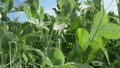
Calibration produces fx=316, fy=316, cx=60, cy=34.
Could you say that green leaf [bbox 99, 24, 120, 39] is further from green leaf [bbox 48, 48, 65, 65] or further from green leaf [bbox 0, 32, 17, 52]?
green leaf [bbox 0, 32, 17, 52]

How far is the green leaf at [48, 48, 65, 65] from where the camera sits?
2.11 ft

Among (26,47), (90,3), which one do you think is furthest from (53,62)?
(90,3)

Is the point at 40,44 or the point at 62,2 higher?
the point at 62,2

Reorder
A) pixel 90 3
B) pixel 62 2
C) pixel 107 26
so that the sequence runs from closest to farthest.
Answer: pixel 107 26, pixel 62 2, pixel 90 3

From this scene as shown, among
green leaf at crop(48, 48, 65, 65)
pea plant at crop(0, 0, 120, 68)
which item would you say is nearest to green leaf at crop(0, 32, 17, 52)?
pea plant at crop(0, 0, 120, 68)

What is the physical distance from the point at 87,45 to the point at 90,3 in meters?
0.31

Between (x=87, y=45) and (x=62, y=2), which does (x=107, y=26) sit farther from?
(x=62, y=2)

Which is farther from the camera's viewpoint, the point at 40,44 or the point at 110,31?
the point at 40,44

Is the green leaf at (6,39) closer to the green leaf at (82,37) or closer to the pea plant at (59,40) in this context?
the pea plant at (59,40)

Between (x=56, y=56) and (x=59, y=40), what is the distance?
8cm

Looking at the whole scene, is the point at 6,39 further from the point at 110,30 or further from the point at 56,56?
the point at 110,30

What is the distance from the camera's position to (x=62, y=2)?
2.61ft

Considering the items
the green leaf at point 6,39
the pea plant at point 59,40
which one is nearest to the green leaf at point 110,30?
the pea plant at point 59,40

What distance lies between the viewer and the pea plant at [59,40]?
63 cm
